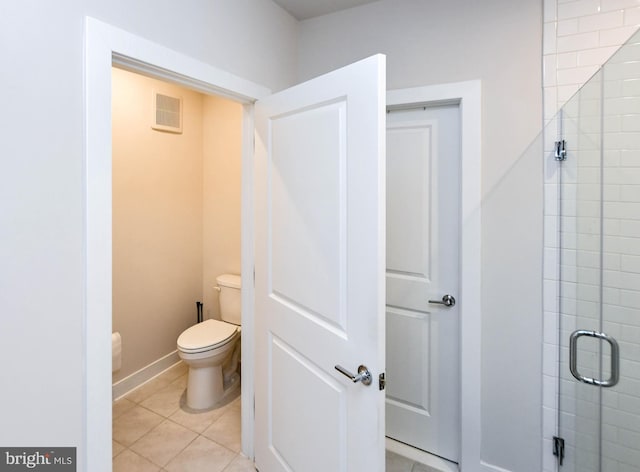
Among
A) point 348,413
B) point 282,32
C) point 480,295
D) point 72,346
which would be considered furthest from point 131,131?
point 480,295

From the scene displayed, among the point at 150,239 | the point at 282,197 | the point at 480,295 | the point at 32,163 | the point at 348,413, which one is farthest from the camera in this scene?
the point at 150,239

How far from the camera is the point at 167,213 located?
276cm

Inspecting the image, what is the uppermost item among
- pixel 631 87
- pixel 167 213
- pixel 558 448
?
pixel 631 87

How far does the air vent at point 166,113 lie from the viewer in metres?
2.60

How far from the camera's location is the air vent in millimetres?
2602

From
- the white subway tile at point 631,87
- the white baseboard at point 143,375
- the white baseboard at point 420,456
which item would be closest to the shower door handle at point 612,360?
the white subway tile at point 631,87

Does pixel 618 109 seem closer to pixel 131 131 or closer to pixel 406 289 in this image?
pixel 406 289

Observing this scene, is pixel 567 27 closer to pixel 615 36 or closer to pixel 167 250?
pixel 615 36

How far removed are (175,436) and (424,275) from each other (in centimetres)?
176

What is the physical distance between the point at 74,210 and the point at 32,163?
167 mm

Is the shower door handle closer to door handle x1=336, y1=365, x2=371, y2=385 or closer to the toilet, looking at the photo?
door handle x1=336, y1=365, x2=371, y2=385

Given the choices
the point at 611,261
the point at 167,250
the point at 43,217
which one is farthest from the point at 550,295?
the point at 167,250

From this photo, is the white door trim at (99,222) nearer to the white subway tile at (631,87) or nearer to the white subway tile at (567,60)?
the white subway tile at (631,87)

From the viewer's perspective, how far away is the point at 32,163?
967mm
